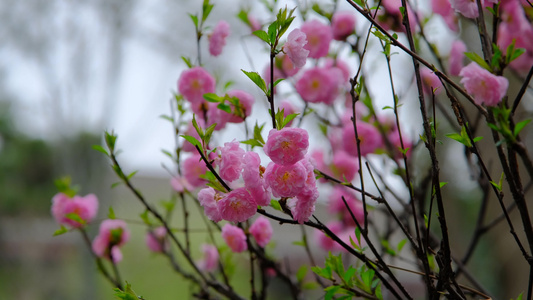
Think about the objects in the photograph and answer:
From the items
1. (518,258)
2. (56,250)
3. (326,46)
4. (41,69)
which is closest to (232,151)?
(326,46)

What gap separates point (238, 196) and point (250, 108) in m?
0.28

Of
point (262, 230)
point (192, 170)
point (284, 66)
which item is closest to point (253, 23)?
point (284, 66)

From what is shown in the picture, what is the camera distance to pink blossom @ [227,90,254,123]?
754 mm

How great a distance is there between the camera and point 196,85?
0.82 metres

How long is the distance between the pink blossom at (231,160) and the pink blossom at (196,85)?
0.30 m

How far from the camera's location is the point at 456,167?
376cm

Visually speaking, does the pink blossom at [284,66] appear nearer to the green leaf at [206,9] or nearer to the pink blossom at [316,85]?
the pink blossom at [316,85]

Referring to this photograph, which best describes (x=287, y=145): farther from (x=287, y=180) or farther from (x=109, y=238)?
(x=109, y=238)

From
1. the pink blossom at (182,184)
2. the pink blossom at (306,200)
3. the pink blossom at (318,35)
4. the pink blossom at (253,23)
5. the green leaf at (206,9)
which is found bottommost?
the pink blossom at (306,200)

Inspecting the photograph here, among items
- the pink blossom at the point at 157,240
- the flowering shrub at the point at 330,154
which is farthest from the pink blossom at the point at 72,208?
the pink blossom at the point at 157,240

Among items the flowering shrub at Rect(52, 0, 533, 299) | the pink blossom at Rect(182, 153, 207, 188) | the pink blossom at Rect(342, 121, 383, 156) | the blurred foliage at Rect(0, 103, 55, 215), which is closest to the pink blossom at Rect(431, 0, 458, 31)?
the flowering shrub at Rect(52, 0, 533, 299)

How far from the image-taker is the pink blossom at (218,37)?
829 millimetres

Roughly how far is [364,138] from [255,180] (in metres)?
0.63

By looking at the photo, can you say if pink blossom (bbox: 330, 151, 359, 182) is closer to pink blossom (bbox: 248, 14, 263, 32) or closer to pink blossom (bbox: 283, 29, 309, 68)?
pink blossom (bbox: 248, 14, 263, 32)
